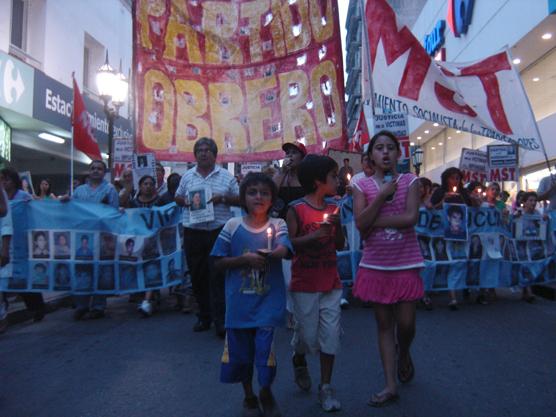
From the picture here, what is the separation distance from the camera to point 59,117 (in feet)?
47.6

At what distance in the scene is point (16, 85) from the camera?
12195 millimetres

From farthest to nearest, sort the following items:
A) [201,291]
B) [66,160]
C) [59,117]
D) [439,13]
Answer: [439,13] < [66,160] < [59,117] < [201,291]

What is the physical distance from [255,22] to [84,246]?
4302 millimetres

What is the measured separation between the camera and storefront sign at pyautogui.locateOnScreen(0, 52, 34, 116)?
1155 cm

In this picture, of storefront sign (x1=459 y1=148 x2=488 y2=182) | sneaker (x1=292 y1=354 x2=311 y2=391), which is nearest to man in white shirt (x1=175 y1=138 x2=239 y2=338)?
sneaker (x1=292 y1=354 x2=311 y2=391)

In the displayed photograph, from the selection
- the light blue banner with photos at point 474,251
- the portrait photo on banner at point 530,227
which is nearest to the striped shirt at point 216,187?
the light blue banner with photos at point 474,251

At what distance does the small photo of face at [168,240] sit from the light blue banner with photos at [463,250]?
7.36 feet

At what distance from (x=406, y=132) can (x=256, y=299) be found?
8006 millimetres

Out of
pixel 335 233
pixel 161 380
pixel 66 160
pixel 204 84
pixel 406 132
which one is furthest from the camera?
pixel 66 160

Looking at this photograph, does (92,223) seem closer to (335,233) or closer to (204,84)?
(204,84)

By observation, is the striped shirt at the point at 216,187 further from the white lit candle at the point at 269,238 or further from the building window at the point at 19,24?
the building window at the point at 19,24

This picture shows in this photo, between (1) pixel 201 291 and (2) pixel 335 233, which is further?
(1) pixel 201 291

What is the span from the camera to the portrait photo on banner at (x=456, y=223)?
721cm

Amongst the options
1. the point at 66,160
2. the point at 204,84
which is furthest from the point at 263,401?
the point at 66,160
